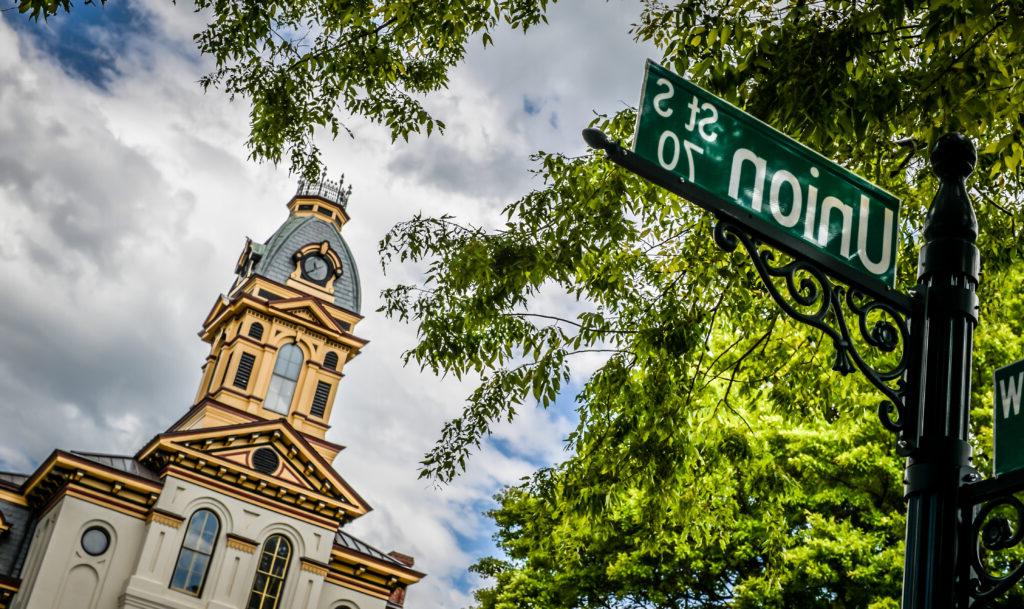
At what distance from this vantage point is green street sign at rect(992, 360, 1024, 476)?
126 inches

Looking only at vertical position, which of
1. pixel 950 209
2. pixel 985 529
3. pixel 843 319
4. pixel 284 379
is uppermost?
pixel 284 379

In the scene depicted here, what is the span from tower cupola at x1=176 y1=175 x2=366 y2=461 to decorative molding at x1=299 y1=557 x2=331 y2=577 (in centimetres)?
629

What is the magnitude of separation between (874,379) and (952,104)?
13.4ft

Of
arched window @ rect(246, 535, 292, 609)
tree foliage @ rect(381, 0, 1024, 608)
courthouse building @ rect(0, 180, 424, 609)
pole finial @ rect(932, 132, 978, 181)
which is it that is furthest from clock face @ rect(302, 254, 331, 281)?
pole finial @ rect(932, 132, 978, 181)

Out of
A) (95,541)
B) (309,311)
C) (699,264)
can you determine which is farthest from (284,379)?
(699,264)

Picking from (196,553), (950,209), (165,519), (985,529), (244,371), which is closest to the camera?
(985,529)

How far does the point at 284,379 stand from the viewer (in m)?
41.2

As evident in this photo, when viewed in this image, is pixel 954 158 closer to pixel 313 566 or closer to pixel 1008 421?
pixel 1008 421

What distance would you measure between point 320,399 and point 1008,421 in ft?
131

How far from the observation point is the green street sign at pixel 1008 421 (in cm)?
319

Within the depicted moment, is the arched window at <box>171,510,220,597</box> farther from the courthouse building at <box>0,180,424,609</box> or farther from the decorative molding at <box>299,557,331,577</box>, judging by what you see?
the decorative molding at <box>299,557,331,577</box>

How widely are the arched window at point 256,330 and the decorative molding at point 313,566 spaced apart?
10730 mm

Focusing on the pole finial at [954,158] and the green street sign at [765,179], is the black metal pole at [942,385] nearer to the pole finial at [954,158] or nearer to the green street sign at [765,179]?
Result: the pole finial at [954,158]

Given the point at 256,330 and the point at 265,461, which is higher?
the point at 256,330
